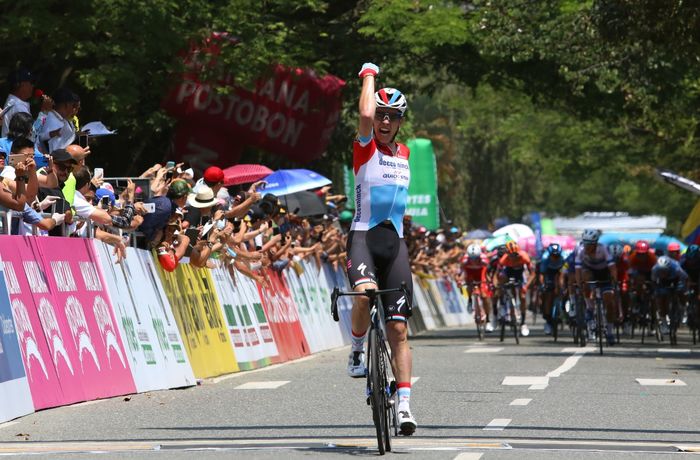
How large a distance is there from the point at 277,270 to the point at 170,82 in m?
4.89

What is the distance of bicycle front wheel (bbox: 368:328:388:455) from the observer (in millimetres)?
10234

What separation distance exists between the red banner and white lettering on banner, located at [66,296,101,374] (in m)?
13.6

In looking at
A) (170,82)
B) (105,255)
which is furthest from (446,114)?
(105,255)

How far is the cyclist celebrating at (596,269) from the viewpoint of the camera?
27.5m

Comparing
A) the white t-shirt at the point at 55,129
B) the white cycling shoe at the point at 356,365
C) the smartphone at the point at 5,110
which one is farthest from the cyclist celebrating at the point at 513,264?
the white cycling shoe at the point at 356,365

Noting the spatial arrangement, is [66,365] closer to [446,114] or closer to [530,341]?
[530,341]

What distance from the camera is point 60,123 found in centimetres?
1733

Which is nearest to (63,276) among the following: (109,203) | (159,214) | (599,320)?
(109,203)

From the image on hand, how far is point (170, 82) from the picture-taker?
27.6m

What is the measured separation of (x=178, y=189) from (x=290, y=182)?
844 centimetres

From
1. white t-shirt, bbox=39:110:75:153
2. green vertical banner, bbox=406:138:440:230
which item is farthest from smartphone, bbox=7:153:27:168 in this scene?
green vertical banner, bbox=406:138:440:230

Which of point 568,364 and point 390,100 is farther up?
point 390,100

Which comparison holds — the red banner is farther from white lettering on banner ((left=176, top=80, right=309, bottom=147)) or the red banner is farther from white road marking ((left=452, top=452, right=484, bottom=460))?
white road marking ((left=452, top=452, right=484, bottom=460))

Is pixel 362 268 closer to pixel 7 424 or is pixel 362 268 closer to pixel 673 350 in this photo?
pixel 7 424
